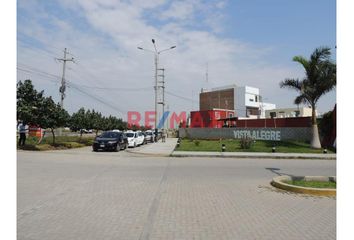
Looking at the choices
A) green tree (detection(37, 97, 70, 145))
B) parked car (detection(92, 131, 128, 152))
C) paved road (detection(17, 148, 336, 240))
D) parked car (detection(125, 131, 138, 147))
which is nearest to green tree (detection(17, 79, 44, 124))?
green tree (detection(37, 97, 70, 145))

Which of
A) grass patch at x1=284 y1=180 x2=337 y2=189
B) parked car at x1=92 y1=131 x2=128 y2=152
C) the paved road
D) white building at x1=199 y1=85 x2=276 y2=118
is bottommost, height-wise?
the paved road

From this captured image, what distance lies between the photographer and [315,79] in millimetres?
25688

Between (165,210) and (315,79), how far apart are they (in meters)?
22.4

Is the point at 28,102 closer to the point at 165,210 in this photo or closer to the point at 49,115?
the point at 49,115

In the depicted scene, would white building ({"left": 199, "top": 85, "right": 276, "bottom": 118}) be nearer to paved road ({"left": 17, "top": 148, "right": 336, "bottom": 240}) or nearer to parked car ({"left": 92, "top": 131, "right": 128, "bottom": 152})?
parked car ({"left": 92, "top": 131, "right": 128, "bottom": 152})

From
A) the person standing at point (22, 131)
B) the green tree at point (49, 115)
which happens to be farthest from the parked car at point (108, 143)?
the person standing at point (22, 131)

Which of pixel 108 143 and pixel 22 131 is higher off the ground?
pixel 22 131

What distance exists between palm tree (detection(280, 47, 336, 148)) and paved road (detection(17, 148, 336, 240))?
16672 millimetres

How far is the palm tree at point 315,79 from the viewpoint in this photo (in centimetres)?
2539

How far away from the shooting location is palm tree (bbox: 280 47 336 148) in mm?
25391

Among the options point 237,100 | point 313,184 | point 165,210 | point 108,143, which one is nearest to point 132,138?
point 108,143

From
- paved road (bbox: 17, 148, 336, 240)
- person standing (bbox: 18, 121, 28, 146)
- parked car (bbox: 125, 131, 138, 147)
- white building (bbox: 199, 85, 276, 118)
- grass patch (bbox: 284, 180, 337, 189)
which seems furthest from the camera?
white building (bbox: 199, 85, 276, 118)

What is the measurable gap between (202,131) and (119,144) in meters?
18.6

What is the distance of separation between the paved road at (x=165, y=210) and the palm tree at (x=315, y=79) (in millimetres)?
16672
